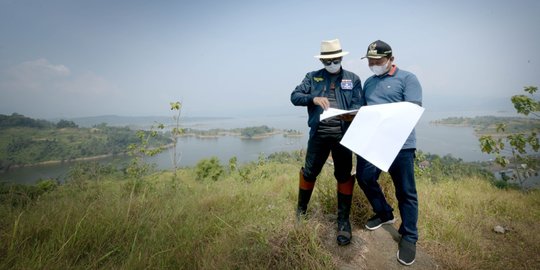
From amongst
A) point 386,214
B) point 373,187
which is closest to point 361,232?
point 386,214

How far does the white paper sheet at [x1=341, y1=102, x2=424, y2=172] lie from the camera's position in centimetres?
159

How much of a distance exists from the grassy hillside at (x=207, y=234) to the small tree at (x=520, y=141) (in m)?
2.04

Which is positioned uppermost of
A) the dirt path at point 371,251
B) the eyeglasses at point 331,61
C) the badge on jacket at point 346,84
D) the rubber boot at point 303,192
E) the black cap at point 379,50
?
the black cap at point 379,50

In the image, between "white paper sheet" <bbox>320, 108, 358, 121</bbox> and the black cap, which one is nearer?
"white paper sheet" <bbox>320, 108, 358, 121</bbox>

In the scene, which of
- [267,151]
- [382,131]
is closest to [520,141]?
[382,131]

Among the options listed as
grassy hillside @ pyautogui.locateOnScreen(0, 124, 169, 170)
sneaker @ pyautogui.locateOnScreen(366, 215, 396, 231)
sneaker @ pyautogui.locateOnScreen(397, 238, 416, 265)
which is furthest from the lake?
grassy hillside @ pyautogui.locateOnScreen(0, 124, 169, 170)

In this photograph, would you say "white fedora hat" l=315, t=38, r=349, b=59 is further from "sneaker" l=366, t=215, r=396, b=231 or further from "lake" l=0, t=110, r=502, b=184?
"sneaker" l=366, t=215, r=396, b=231

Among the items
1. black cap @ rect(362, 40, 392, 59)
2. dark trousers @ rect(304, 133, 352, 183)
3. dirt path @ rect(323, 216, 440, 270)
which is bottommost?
dirt path @ rect(323, 216, 440, 270)

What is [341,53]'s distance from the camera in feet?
7.15

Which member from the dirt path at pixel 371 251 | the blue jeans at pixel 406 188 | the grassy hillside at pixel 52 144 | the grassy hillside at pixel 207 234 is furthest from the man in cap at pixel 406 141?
the grassy hillside at pixel 52 144

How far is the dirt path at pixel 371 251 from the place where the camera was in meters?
2.01

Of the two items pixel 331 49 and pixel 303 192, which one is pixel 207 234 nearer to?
pixel 303 192

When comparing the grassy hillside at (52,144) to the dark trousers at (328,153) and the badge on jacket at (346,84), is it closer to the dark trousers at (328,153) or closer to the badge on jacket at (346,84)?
the dark trousers at (328,153)

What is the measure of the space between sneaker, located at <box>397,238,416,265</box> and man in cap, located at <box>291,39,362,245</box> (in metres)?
0.42
